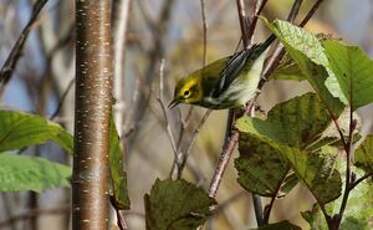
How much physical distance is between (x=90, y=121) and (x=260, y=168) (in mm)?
152

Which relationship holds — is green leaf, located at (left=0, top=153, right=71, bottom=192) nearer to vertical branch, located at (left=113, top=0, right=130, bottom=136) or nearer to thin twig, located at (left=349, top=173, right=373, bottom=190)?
thin twig, located at (left=349, top=173, right=373, bottom=190)

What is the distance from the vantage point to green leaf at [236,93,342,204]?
1.79ft

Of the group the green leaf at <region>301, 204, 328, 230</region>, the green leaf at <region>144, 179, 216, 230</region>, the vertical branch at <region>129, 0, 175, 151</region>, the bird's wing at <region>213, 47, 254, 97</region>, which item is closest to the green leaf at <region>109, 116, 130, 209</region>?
the green leaf at <region>144, 179, 216, 230</region>

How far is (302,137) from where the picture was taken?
59cm

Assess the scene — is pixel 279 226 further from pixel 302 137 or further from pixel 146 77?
pixel 146 77

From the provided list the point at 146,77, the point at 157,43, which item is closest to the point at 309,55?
the point at 157,43

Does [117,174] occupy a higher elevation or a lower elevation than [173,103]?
lower

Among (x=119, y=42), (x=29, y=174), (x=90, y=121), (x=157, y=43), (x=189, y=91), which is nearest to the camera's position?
(x=90, y=121)

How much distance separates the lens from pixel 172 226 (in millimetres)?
578

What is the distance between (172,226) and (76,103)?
4.9 inches

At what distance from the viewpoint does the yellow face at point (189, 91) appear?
5.56 feet

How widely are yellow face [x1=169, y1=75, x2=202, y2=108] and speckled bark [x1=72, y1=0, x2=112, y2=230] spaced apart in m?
1.14

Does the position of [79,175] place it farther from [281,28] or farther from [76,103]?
[281,28]

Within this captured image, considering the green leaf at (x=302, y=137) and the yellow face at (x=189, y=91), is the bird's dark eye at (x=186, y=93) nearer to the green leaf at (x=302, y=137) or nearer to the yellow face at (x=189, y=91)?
the yellow face at (x=189, y=91)
